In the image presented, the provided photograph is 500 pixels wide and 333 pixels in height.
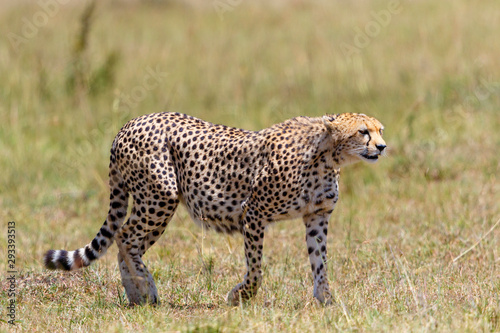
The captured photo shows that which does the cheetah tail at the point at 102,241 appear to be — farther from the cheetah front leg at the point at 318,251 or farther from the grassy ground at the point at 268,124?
the cheetah front leg at the point at 318,251

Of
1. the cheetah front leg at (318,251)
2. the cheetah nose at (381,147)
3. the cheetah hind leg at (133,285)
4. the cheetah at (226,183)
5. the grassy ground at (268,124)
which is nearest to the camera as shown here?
the cheetah nose at (381,147)

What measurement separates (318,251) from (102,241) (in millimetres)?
1296

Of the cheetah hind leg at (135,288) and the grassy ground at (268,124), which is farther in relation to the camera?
the cheetah hind leg at (135,288)

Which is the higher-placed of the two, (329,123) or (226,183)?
(329,123)

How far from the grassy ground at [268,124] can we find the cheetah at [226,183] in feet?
0.73

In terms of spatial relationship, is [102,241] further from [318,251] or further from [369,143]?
[369,143]

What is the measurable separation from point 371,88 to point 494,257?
4791 mm

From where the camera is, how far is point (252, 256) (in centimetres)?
458

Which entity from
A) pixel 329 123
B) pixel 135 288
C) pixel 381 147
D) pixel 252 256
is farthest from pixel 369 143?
pixel 135 288

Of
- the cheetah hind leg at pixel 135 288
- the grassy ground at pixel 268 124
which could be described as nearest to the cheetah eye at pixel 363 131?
the grassy ground at pixel 268 124

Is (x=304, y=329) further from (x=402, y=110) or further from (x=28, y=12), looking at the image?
(x=28, y=12)

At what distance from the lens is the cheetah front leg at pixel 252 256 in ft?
15.0

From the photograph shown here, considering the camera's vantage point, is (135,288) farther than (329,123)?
Yes

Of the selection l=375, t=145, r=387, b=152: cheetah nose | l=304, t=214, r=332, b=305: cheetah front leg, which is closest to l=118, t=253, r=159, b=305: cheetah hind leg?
l=304, t=214, r=332, b=305: cheetah front leg
